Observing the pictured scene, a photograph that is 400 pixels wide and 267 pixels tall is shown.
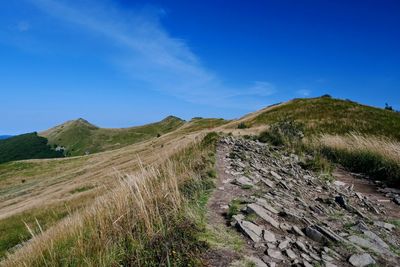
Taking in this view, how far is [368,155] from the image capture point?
1658cm

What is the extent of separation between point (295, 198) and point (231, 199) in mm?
2144

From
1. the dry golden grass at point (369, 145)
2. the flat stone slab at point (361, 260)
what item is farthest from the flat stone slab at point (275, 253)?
the dry golden grass at point (369, 145)

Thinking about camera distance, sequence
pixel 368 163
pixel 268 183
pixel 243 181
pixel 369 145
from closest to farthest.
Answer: pixel 243 181
pixel 268 183
pixel 368 163
pixel 369 145

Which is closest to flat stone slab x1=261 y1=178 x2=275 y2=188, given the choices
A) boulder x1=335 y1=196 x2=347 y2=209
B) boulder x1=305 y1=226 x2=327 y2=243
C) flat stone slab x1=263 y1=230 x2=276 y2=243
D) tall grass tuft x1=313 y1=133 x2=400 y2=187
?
boulder x1=335 y1=196 x2=347 y2=209

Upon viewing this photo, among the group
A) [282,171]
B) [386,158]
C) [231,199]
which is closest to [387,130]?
[386,158]

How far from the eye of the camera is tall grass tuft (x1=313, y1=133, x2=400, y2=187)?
46.8ft

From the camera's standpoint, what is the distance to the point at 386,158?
14.9 metres

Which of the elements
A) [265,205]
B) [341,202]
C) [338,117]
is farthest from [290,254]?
[338,117]

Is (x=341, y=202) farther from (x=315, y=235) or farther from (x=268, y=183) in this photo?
(x=315, y=235)

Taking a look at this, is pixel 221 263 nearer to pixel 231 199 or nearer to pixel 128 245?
pixel 128 245

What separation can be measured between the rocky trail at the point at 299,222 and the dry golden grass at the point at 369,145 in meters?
4.35

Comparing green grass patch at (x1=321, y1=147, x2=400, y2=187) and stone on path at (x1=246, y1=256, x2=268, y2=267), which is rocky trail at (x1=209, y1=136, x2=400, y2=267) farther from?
green grass patch at (x1=321, y1=147, x2=400, y2=187)

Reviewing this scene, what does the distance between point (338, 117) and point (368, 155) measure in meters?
26.2

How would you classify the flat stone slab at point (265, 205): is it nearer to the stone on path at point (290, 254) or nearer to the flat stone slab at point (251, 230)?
the flat stone slab at point (251, 230)
